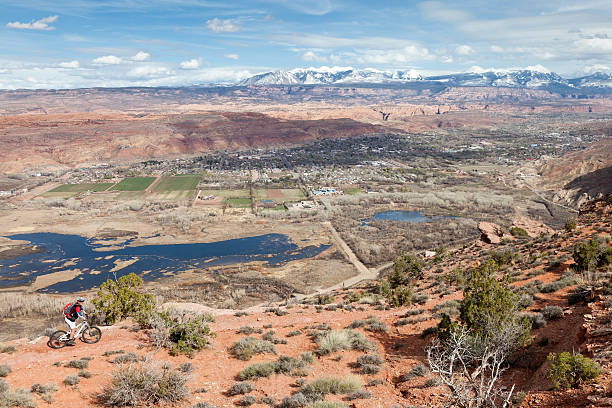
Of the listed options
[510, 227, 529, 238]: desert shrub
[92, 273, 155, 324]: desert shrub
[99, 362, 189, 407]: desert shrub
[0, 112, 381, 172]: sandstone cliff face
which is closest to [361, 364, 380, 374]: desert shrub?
[99, 362, 189, 407]: desert shrub

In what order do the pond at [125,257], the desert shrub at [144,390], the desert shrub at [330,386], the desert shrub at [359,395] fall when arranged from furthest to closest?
1. the pond at [125,257]
2. the desert shrub at [330,386]
3. the desert shrub at [359,395]
4. the desert shrub at [144,390]

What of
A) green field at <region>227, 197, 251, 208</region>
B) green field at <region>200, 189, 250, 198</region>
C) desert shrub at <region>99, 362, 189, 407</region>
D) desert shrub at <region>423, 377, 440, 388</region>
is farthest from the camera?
green field at <region>200, 189, 250, 198</region>

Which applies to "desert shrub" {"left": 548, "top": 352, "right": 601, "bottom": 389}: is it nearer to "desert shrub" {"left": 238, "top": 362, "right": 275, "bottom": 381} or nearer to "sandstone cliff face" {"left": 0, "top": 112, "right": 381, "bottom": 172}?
"desert shrub" {"left": 238, "top": 362, "right": 275, "bottom": 381}

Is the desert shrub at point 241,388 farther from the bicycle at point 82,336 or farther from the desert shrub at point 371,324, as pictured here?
the bicycle at point 82,336

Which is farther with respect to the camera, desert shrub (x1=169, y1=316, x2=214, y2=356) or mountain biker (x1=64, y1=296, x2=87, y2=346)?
mountain biker (x1=64, y1=296, x2=87, y2=346)

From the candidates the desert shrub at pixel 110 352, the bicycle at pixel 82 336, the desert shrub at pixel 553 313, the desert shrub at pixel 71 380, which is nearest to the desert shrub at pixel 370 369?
the desert shrub at pixel 553 313

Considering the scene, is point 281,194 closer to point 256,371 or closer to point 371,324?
point 371,324
